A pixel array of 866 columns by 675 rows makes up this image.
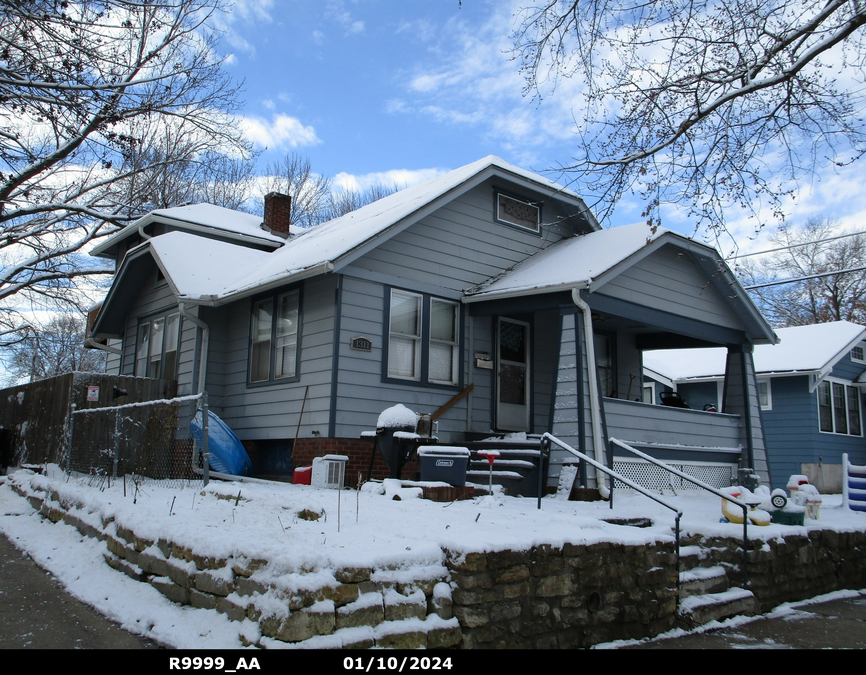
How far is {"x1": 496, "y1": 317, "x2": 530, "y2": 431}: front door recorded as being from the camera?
1218 centimetres

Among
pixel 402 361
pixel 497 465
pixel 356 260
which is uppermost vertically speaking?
pixel 356 260

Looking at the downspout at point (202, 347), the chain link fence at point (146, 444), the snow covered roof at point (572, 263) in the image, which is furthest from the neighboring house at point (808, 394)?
the chain link fence at point (146, 444)

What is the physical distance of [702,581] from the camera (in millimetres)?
7078

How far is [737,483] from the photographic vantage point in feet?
43.2

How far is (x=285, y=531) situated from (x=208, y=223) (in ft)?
38.7

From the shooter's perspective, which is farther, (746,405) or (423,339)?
(746,405)

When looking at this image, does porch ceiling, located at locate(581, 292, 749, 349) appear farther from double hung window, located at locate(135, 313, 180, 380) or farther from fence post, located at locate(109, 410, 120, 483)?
double hung window, located at locate(135, 313, 180, 380)

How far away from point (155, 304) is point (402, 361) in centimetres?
648

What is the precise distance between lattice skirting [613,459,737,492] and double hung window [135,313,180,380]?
27.0 feet

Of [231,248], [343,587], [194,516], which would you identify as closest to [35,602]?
[194,516]

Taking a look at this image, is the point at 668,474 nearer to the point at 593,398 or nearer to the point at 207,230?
the point at 593,398

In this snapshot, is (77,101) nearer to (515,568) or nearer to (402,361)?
(402,361)
